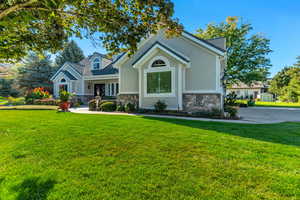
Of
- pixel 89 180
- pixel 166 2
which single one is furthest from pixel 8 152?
pixel 166 2

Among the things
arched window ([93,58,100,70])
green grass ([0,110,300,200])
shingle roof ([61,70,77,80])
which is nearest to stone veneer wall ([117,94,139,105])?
green grass ([0,110,300,200])

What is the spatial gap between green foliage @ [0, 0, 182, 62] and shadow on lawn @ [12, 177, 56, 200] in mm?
2951

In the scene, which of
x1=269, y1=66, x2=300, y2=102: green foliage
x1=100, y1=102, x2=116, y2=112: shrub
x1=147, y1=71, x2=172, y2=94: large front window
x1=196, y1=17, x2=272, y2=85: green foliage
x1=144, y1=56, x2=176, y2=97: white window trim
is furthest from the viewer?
x1=269, y1=66, x2=300, y2=102: green foliage

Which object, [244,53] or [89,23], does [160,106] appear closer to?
[89,23]

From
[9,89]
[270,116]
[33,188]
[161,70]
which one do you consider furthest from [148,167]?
[9,89]

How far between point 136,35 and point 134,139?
3249mm

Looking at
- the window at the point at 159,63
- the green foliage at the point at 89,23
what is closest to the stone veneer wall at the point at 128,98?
the window at the point at 159,63

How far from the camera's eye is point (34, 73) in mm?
28062

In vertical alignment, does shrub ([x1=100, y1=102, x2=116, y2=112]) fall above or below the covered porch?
below

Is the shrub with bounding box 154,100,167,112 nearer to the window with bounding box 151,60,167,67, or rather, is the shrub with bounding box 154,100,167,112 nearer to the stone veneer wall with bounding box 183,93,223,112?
the stone veneer wall with bounding box 183,93,223,112

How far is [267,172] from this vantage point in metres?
2.99

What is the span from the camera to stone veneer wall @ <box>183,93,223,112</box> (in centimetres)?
1024

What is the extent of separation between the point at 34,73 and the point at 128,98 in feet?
83.2

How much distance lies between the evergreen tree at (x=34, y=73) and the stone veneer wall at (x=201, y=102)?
26377mm
